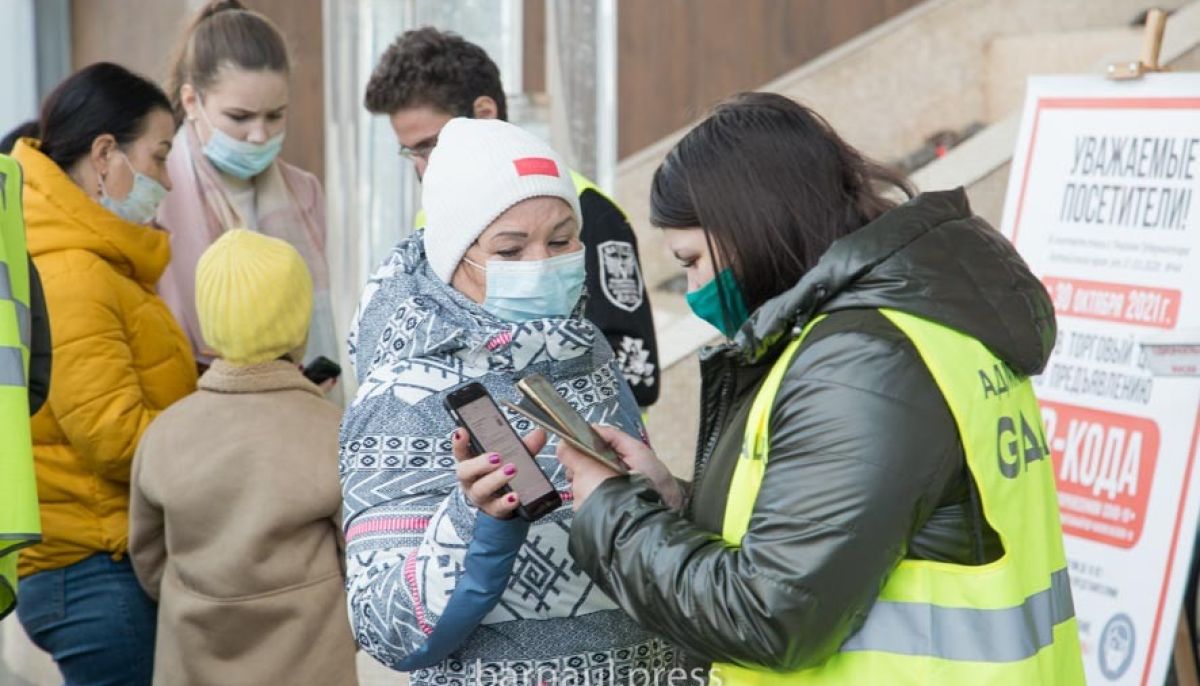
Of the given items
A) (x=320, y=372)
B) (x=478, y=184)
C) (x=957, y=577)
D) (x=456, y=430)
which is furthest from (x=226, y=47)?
(x=957, y=577)

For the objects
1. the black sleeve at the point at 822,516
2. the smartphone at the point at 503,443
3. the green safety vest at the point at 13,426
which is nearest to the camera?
the black sleeve at the point at 822,516

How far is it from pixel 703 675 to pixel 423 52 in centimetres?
158

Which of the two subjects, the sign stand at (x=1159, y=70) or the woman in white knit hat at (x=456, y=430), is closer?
the woman in white knit hat at (x=456, y=430)

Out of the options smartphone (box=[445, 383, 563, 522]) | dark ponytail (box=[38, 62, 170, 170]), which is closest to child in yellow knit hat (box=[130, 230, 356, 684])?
dark ponytail (box=[38, 62, 170, 170])

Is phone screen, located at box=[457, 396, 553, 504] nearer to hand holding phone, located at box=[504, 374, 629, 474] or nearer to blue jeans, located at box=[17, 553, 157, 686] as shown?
hand holding phone, located at box=[504, 374, 629, 474]

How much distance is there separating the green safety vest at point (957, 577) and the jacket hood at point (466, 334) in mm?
418

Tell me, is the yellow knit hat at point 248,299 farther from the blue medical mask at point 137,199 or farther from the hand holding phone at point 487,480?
the hand holding phone at point 487,480

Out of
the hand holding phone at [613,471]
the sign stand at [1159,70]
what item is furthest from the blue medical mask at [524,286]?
the sign stand at [1159,70]

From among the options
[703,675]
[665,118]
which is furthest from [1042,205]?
[665,118]

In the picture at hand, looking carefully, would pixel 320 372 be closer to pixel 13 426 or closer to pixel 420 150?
pixel 420 150

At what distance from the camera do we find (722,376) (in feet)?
6.34

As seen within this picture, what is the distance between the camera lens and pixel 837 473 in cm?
167

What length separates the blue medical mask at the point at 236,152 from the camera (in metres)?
3.86

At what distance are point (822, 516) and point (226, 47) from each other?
2582 mm
